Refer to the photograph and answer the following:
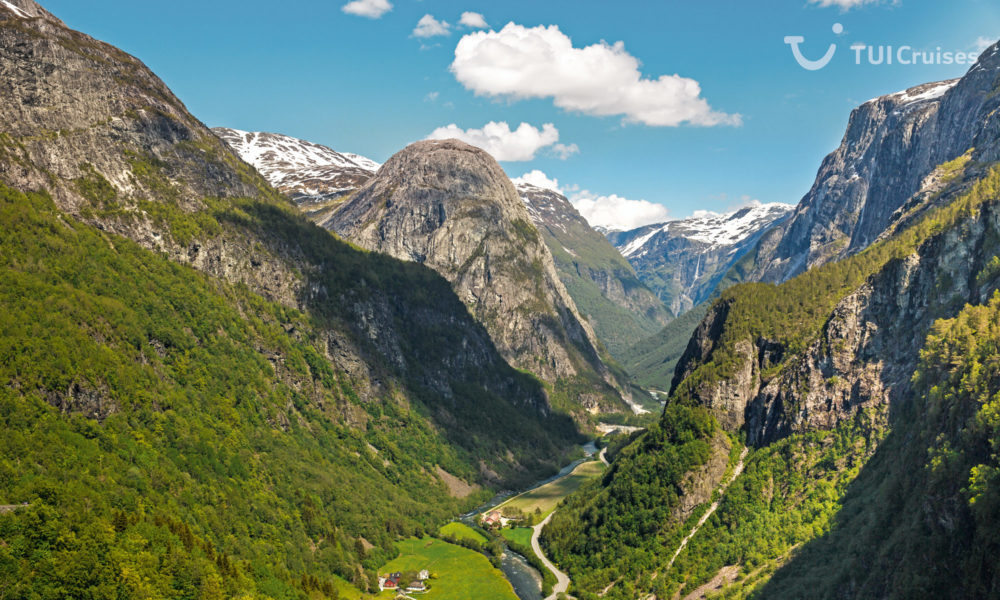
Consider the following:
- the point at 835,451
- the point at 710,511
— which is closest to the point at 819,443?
the point at 835,451

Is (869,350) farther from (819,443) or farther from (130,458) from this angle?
(130,458)

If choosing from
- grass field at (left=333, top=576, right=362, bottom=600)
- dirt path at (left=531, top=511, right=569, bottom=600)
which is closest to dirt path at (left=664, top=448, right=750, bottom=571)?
dirt path at (left=531, top=511, right=569, bottom=600)

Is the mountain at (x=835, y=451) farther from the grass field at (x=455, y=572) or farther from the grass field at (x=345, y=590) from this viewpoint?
the grass field at (x=345, y=590)

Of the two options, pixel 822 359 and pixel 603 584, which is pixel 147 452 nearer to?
pixel 603 584

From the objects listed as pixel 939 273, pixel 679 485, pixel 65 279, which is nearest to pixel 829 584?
pixel 679 485

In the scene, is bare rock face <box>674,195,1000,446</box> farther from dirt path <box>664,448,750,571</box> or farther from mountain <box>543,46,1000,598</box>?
dirt path <box>664,448,750,571</box>

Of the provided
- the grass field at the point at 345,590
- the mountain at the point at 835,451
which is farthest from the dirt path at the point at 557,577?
the grass field at the point at 345,590
